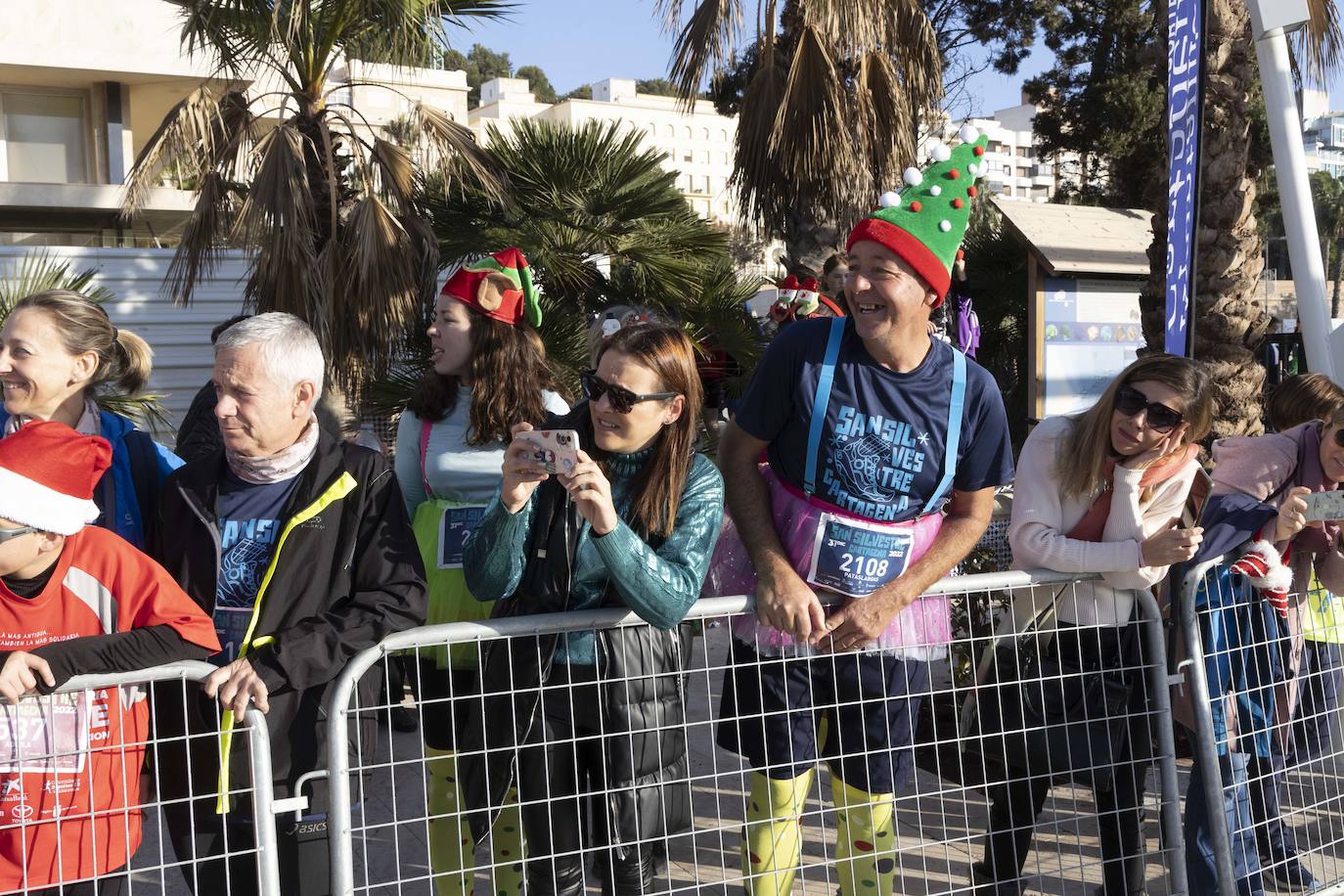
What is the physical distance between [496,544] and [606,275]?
519 cm

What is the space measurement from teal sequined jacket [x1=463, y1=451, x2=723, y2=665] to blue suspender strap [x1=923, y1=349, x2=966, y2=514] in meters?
0.59

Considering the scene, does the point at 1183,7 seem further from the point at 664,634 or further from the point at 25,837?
the point at 25,837

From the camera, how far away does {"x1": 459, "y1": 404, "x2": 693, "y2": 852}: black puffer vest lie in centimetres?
257

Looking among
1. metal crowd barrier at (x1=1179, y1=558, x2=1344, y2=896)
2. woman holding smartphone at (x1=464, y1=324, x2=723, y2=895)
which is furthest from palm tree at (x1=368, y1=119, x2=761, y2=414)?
woman holding smartphone at (x1=464, y1=324, x2=723, y2=895)

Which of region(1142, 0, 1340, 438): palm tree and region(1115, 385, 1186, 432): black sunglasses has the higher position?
region(1142, 0, 1340, 438): palm tree

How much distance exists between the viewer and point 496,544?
103 inches

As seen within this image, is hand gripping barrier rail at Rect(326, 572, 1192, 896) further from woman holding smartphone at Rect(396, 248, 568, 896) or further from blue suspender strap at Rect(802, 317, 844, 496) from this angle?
blue suspender strap at Rect(802, 317, 844, 496)

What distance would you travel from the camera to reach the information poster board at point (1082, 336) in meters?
8.30

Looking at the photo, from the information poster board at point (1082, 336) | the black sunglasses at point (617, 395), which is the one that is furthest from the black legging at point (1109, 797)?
the information poster board at point (1082, 336)

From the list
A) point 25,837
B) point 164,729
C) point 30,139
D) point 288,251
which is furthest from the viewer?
point 30,139

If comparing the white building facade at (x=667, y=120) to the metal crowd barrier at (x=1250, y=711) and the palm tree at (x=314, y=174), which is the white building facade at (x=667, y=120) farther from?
the metal crowd barrier at (x=1250, y=711)

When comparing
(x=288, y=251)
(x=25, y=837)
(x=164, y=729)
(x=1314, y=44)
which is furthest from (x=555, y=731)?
(x=1314, y=44)

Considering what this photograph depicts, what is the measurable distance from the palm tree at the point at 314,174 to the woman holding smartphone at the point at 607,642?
4551 mm

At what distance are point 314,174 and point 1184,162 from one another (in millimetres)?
4980
